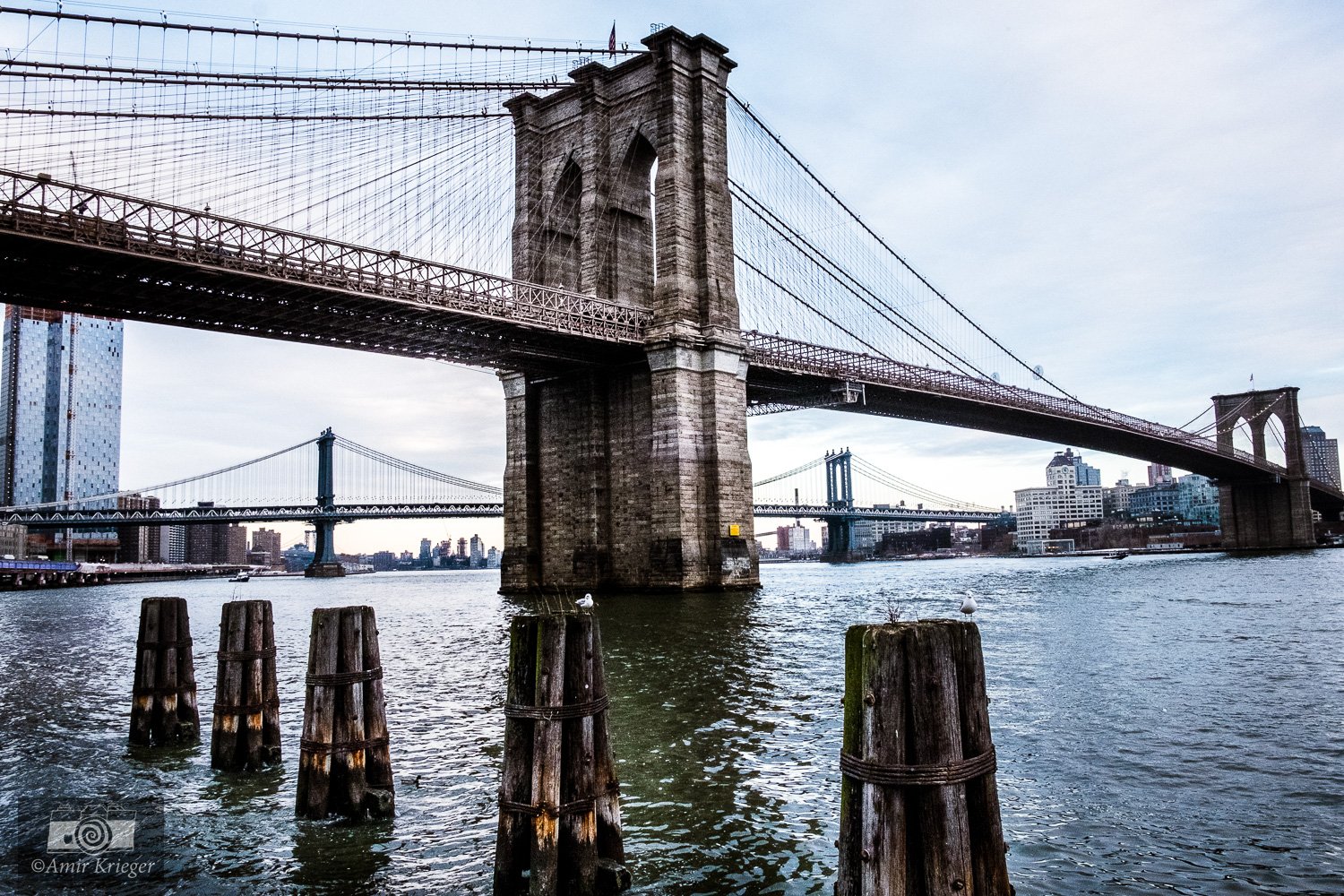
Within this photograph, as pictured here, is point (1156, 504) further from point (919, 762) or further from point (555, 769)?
point (919, 762)

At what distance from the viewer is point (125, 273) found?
31719mm

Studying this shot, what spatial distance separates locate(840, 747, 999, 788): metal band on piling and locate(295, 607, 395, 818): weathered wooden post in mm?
4848

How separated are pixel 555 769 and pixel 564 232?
5055 cm

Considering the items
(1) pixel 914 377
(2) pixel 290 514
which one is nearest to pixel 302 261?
(1) pixel 914 377

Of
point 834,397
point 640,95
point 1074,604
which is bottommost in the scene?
point 1074,604

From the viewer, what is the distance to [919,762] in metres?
3.98

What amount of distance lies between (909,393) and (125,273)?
44024 mm

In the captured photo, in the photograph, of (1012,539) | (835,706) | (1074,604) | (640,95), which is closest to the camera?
(835,706)

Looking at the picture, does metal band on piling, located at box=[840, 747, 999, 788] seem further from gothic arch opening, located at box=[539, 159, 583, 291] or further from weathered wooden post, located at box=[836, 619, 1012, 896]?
gothic arch opening, located at box=[539, 159, 583, 291]

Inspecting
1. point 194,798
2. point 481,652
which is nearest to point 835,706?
point 194,798

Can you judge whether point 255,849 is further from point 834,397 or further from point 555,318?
point 834,397

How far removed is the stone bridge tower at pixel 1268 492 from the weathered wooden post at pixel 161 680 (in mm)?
100725

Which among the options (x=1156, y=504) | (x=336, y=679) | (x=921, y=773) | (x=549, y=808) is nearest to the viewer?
(x=921, y=773)

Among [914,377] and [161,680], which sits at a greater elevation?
[914,377]
